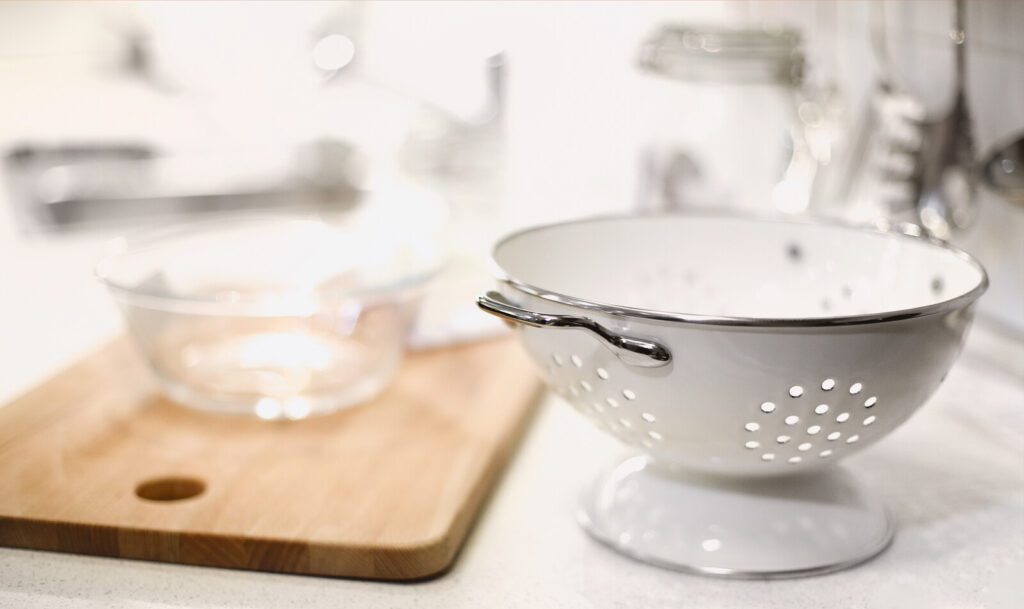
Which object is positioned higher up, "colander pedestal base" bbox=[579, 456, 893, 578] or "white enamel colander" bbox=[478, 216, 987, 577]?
"white enamel colander" bbox=[478, 216, 987, 577]

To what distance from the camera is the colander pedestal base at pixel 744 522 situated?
0.58 metres

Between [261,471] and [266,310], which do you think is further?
[266,310]

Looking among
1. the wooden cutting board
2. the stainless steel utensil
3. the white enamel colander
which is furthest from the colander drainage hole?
the stainless steel utensil

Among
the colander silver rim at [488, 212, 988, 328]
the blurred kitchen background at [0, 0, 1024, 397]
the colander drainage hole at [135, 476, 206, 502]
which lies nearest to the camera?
the colander silver rim at [488, 212, 988, 328]

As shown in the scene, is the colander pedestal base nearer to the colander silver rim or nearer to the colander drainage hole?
the colander silver rim

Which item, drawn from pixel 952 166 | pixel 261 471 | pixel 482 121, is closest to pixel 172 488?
pixel 261 471

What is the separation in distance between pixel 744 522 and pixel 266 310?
0.40m

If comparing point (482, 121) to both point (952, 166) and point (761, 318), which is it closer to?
point (952, 166)

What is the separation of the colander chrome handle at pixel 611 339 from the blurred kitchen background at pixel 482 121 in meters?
0.42

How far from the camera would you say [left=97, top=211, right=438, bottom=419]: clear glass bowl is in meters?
0.81

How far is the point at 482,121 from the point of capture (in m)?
1.49

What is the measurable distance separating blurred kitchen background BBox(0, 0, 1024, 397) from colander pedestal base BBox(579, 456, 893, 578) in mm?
341

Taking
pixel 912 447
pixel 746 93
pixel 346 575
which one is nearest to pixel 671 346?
pixel 346 575

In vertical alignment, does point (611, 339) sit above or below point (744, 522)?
above
